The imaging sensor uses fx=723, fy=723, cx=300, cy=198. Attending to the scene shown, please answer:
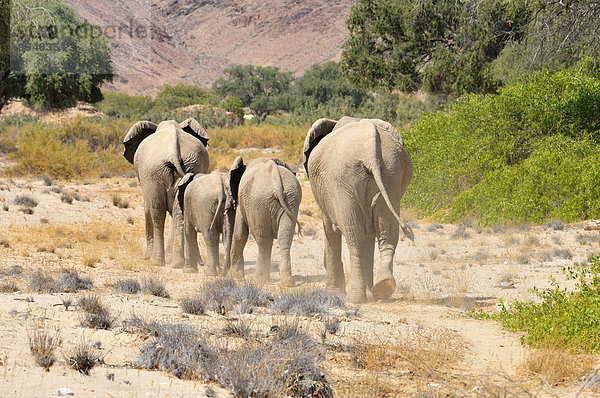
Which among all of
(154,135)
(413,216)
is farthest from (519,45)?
(154,135)

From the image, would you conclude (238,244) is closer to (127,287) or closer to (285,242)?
(285,242)

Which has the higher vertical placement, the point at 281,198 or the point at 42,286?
the point at 281,198

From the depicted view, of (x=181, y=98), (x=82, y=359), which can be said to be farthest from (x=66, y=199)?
(x=181, y=98)

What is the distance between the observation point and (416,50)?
29.6 m

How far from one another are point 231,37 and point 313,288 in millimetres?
129379

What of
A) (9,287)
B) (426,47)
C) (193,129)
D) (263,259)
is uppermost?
(193,129)

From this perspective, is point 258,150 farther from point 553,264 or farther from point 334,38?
point 334,38

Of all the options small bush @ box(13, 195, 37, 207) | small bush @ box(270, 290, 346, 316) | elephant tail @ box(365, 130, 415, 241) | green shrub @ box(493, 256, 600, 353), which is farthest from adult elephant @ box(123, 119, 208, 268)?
small bush @ box(13, 195, 37, 207)

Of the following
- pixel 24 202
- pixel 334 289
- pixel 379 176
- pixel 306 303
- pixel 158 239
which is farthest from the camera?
pixel 24 202

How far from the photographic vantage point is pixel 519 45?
23672 mm

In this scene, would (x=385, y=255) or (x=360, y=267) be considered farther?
(x=360, y=267)

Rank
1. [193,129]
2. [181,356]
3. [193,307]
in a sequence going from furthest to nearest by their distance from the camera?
[193,129]
[193,307]
[181,356]

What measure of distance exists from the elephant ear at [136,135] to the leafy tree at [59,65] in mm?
21336

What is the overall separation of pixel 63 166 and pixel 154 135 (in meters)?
15.5
